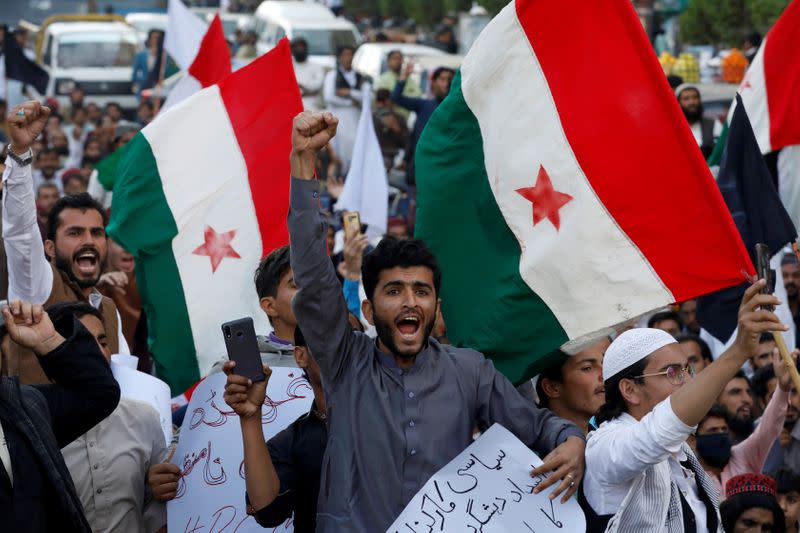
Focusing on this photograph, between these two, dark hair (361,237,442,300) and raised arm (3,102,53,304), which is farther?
raised arm (3,102,53,304)

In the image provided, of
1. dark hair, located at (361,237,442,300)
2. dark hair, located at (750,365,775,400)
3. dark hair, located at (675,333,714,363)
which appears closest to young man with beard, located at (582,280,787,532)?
dark hair, located at (361,237,442,300)

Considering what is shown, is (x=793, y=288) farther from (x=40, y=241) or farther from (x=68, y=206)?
(x=40, y=241)

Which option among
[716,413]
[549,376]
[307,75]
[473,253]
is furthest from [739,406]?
[307,75]

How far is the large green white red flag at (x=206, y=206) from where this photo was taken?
22.7ft

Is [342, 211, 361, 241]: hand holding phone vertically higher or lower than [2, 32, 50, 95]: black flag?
lower

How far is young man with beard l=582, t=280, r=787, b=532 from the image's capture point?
4051 millimetres

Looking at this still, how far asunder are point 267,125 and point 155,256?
2.89 ft

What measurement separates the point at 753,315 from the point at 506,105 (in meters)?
1.82

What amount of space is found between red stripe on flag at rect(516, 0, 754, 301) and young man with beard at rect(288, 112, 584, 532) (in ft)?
2.97

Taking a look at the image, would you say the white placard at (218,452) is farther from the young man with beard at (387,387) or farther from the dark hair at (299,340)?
the young man with beard at (387,387)

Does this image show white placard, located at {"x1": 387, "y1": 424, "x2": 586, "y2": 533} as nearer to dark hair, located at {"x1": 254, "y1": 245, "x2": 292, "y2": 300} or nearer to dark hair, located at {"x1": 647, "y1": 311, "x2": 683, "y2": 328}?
dark hair, located at {"x1": 254, "y1": 245, "x2": 292, "y2": 300}

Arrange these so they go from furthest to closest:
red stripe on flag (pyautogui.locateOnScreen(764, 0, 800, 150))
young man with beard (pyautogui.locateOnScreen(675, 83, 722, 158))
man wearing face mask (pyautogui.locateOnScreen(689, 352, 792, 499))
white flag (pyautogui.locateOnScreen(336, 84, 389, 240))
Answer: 1. young man with beard (pyautogui.locateOnScreen(675, 83, 722, 158))
2. white flag (pyautogui.locateOnScreen(336, 84, 389, 240))
3. red stripe on flag (pyautogui.locateOnScreen(764, 0, 800, 150))
4. man wearing face mask (pyautogui.locateOnScreen(689, 352, 792, 499))

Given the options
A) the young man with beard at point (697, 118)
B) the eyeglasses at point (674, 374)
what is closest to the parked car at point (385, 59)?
the young man with beard at point (697, 118)

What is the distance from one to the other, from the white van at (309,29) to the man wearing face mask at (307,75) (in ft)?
15.0
